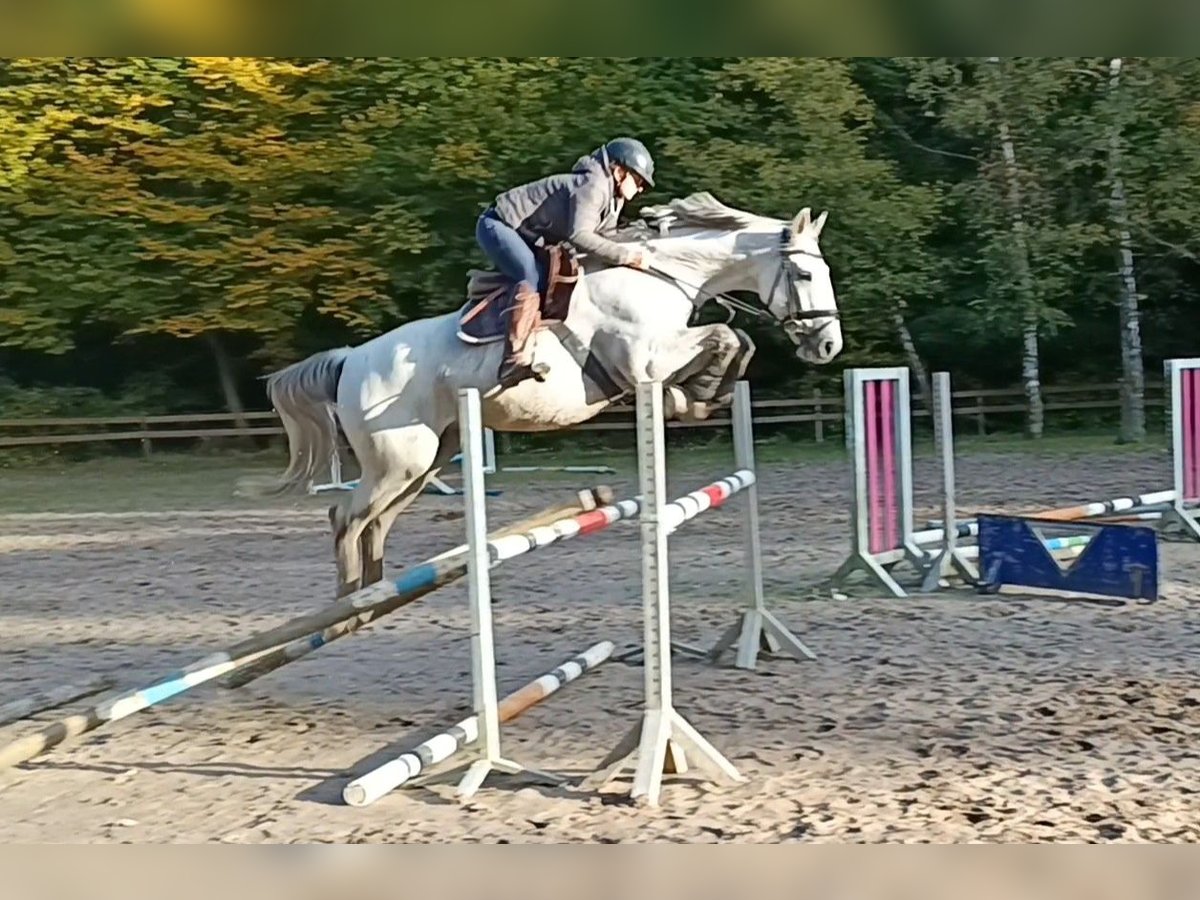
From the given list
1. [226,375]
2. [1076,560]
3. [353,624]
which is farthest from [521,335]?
[226,375]

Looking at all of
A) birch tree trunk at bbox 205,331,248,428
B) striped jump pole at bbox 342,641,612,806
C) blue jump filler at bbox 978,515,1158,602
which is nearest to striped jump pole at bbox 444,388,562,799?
striped jump pole at bbox 342,641,612,806

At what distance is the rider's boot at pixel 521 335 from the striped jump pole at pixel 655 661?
0.73 metres

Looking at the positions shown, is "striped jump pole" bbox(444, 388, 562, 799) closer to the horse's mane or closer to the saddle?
the saddle

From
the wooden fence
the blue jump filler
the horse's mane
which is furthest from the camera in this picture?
the wooden fence

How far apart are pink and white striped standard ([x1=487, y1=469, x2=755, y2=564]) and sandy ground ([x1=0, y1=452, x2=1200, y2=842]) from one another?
0.47m

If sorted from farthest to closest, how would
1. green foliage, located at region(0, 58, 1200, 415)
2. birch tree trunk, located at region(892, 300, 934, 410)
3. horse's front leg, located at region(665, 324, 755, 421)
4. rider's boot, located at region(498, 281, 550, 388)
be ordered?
1. birch tree trunk, located at region(892, 300, 934, 410)
2. green foliage, located at region(0, 58, 1200, 415)
3. horse's front leg, located at region(665, 324, 755, 421)
4. rider's boot, located at region(498, 281, 550, 388)

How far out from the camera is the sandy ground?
2.16m

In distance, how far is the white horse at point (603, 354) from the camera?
3.12 meters

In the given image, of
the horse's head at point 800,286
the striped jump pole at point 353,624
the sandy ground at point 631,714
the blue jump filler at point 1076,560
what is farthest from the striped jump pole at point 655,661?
the blue jump filler at point 1076,560

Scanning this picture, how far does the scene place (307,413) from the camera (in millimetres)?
3330

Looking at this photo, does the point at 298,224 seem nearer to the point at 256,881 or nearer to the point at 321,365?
the point at 321,365

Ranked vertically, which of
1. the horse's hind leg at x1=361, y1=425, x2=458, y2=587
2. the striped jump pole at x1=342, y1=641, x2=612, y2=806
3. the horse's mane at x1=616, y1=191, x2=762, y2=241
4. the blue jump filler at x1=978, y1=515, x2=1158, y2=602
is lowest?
the striped jump pole at x1=342, y1=641, x2=612, y2=806

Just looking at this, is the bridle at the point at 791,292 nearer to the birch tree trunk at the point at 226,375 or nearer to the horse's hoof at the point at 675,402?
the horse's hoof at the point at 675,402

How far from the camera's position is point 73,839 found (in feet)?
7.10
